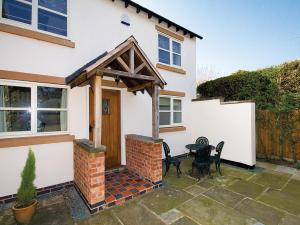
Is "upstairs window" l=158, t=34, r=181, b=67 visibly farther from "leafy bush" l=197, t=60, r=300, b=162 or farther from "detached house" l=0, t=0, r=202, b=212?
"leafy bush" l=197, t=60, r=300, b=162

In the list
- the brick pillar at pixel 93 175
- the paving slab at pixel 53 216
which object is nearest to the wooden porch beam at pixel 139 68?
the brick pillar at pixel 93 175

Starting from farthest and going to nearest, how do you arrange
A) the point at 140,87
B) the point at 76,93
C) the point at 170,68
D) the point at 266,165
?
the point at 170,68 → the point at 266,165 → the point at 140,87 → the point at 76,93

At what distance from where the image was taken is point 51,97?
473 centimetres

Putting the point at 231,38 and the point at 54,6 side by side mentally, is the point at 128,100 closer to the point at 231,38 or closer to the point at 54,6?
the point at 54,6

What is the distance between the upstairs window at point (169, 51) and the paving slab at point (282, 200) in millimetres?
6010

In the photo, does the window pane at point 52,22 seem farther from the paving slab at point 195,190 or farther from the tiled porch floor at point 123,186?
the paving slab at point 195,190

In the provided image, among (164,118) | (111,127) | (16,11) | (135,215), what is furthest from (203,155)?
(16,11)

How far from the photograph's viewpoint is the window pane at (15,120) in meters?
4.07

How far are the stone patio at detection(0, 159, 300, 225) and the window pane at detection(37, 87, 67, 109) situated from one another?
243 cm

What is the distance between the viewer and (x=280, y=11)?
7.26m

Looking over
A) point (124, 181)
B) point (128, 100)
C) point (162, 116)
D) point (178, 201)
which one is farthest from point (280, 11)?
point (124, 181)

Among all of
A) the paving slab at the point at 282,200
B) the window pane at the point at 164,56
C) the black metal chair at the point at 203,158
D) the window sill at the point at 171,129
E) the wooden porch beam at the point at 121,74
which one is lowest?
the paving slab at the point at 282,200

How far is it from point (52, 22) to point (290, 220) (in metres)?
7.47

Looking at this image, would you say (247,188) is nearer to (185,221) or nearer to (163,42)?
(185,221)
